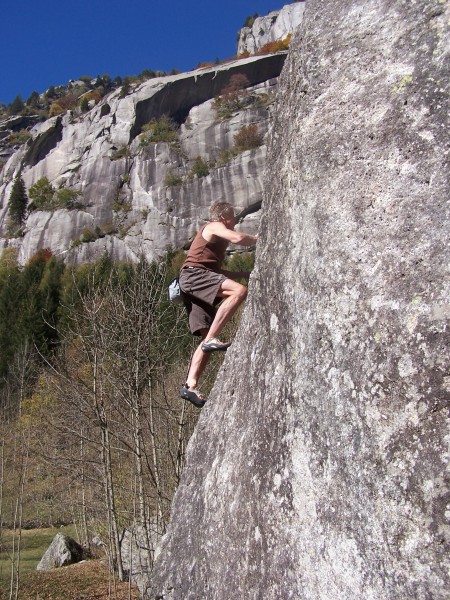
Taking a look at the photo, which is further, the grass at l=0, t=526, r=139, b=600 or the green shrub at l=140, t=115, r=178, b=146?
the green shrub at l=140, t=115, r=178, b=146

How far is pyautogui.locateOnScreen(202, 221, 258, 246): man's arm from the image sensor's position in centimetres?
419

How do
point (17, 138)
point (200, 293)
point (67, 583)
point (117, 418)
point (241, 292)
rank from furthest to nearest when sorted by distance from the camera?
point (17, 138) → point (67, 583) → point (117, 418) → point (200, 293) → point (241, 292)

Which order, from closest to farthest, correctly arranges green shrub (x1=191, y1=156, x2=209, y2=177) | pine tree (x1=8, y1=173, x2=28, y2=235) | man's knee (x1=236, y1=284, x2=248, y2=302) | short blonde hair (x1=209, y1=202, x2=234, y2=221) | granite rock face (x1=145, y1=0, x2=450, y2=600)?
granite rock face (x1=145, y1=0, x2=450, y2=600) → man's knee (x1=236, y1=284, x2=248, y2=302) → short blonde hair (x1=209, y1=202, x2=234, y2=221) → green shrub (x1=191, y1=156, x2=209, y2=177) → pine tree (x1=8, y1=173, x2=28, y2=235)

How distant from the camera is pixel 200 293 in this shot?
4.71m

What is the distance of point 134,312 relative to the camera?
446 inches

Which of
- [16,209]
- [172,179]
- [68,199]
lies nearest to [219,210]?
[172,179]

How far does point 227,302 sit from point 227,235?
0.54 metres

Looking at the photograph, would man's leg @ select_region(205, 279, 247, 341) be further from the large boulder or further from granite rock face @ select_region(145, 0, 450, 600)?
the large boulder

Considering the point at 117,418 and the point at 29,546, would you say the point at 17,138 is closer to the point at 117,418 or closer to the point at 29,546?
the point at 29,546

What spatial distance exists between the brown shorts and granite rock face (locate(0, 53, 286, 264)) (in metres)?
50.5

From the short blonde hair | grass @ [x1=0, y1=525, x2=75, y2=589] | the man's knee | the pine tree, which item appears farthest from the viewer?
the pine tree

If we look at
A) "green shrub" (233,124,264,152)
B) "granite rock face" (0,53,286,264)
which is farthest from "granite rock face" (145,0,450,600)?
"green shrub" (233,124,264,152)

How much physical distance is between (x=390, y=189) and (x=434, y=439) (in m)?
1.15

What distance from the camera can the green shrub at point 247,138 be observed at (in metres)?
63.5
